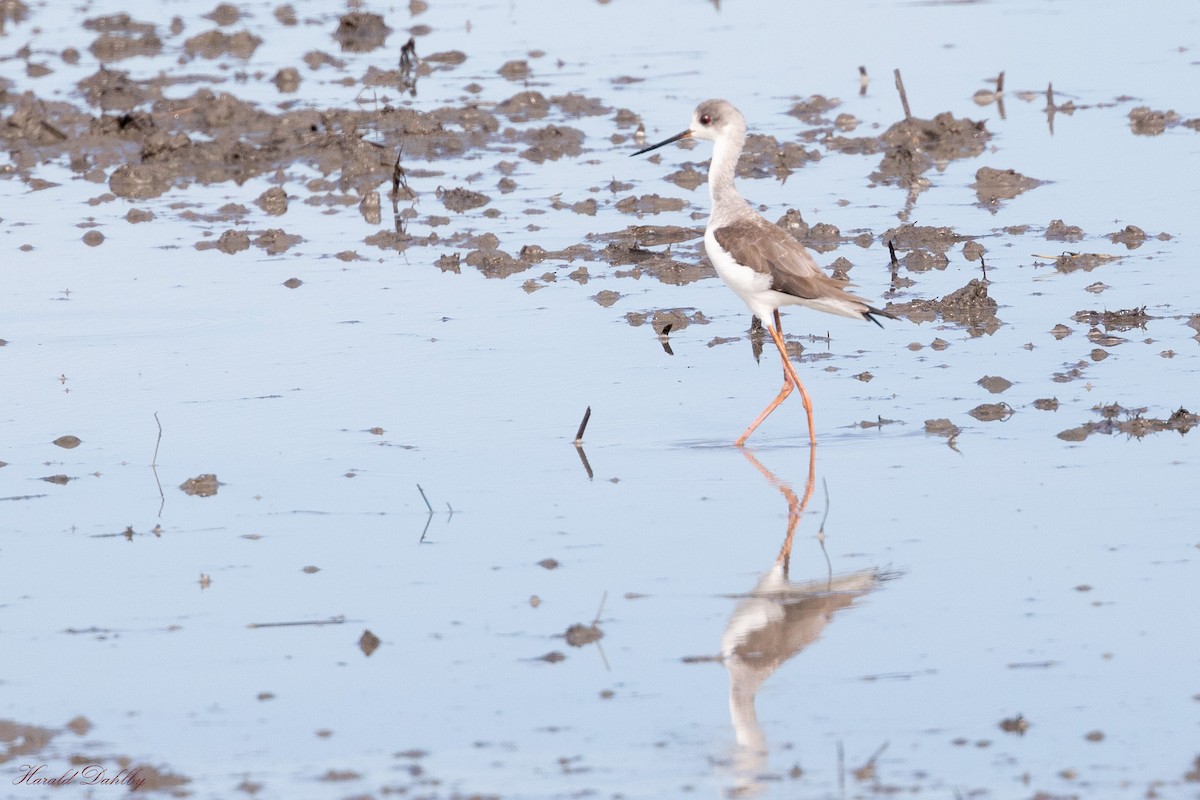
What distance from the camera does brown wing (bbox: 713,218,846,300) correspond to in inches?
341

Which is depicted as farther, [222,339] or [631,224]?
[631,224]

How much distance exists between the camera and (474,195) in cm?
1369

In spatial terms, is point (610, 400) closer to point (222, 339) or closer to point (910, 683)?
point (222, 339)

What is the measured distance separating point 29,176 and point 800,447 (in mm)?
9102

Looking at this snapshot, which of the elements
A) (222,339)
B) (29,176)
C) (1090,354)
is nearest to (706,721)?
(1090,354)

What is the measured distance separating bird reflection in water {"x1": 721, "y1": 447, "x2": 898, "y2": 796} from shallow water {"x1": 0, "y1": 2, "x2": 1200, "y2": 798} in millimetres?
25

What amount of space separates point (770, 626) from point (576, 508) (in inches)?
59.5

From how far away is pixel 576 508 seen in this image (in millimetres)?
7668

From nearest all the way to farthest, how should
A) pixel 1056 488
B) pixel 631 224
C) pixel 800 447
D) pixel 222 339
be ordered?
pixel 1056 488 < pixel 800 447 < pixel 222 339 < pixel 631 224

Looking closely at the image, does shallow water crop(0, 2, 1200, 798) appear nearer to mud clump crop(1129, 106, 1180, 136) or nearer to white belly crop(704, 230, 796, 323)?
mud clump crop(1129, 106, 1180, 136)

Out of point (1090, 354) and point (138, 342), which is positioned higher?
point (1090, 354)

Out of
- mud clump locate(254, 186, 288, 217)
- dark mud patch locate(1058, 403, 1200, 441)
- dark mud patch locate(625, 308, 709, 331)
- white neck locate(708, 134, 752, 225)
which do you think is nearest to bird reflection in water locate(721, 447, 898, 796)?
dark mud patch locate(1058, 403, 1200, 441)
